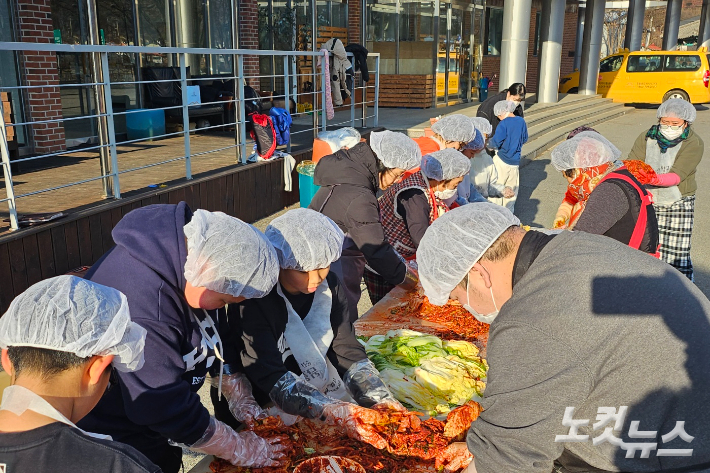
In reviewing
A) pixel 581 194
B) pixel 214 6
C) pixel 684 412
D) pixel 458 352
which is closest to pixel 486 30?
pixel 214 6

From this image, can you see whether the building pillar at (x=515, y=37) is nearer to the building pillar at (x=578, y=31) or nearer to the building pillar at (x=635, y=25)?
the building pillar at (x=635, y=25)

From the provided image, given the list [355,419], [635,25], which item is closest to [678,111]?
[355,419]

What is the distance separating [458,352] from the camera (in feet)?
11.2

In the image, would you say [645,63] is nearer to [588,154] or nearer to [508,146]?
[508,146]

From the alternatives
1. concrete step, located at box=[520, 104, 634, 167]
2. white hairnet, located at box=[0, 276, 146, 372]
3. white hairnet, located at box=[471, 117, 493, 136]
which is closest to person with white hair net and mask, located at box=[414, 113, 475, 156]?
white hairnet, located at box=[471, 117, 493, 136]

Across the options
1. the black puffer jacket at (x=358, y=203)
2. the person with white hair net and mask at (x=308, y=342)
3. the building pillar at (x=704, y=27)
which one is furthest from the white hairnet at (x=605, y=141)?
the building pillar at (x=704, y=27)

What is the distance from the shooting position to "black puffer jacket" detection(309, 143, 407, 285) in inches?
161

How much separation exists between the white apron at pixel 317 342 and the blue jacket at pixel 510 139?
593 centimetres

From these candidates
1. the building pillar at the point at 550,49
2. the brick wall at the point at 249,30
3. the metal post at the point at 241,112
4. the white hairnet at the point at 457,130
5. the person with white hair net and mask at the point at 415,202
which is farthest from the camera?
the building pillar at the point at 550,49

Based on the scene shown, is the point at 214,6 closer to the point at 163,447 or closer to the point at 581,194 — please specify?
the point at 581,194

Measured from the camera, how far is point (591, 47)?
2266cm

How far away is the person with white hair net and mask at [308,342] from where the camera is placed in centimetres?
254

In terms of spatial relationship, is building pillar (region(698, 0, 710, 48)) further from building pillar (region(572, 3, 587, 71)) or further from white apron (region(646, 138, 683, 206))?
white apron (region(646, 138, 683, 206))

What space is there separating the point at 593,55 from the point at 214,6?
15.6m
